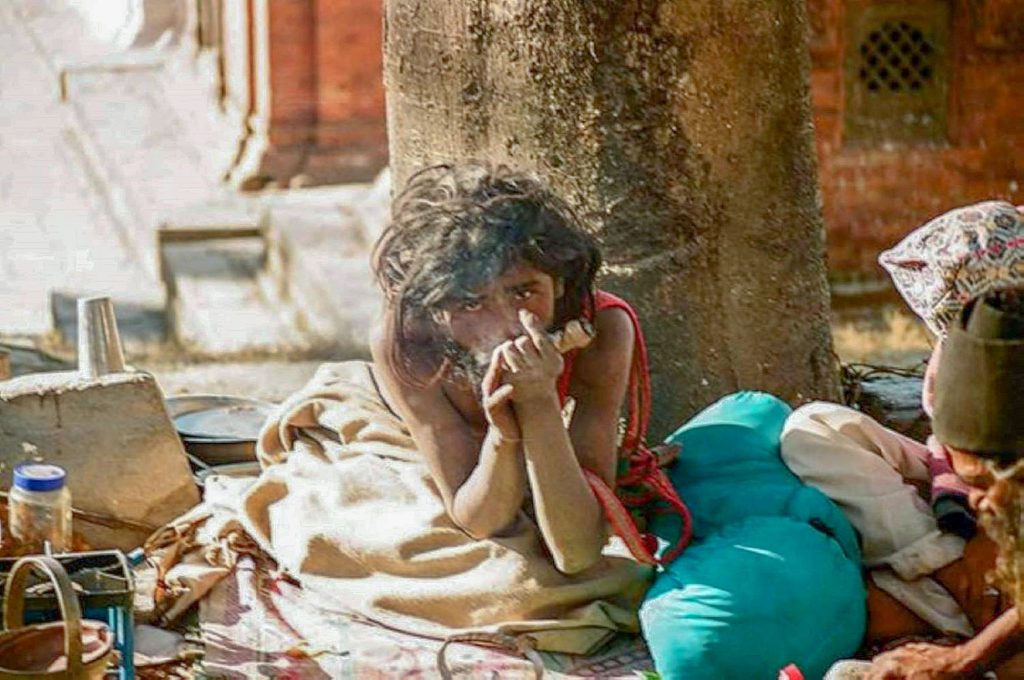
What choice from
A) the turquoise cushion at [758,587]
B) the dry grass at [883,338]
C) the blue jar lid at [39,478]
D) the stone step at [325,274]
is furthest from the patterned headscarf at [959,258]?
the stone step at [325,274]

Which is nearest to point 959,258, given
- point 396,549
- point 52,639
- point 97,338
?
point 396,549

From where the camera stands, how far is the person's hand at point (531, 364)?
437 centimetres

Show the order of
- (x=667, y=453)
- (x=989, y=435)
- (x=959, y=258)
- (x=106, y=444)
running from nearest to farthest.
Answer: (x=989, y=435) < (x=959, y=258) < (x=667, y=453) < (x=106, y=444)

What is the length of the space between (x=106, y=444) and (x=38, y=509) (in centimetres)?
58

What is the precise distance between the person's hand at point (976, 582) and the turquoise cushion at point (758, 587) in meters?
0.20

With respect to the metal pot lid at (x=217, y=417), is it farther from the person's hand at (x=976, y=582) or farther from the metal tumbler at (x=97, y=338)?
the person's hand at (x=976, y=582)

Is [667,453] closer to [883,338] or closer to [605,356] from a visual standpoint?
[605,356]

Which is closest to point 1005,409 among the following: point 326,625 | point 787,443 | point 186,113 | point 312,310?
point 787,443

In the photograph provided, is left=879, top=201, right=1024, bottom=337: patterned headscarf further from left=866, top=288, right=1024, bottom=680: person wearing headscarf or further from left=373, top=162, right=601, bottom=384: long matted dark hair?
left=373, top=162, right=601, bottom=384: long matted dark hair

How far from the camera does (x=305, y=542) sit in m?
4.87

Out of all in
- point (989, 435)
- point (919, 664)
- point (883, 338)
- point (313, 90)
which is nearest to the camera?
point (989, 435)

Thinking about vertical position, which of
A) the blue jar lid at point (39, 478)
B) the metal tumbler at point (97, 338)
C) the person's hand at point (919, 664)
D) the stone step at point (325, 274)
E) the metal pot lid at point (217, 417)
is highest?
the metal tumbler at point (97, 338)

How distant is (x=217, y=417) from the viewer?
6.00 meters

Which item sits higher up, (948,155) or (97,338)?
(97,338)
